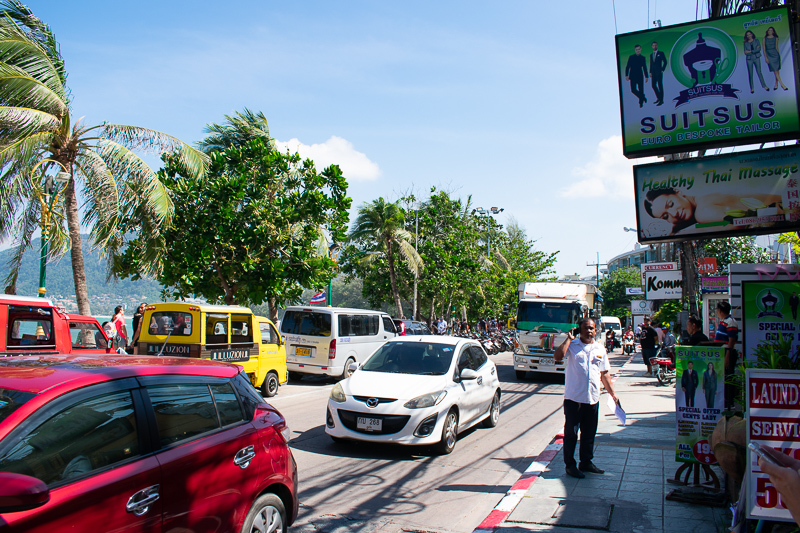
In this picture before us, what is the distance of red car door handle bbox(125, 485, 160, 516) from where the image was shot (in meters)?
3.07

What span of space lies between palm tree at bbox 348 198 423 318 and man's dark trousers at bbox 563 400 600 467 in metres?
24.7

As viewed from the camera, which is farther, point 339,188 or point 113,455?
point 339,188

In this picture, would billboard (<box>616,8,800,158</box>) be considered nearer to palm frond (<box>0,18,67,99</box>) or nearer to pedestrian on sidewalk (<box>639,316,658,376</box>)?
palm frond (<box>0,18,67,99</box>)

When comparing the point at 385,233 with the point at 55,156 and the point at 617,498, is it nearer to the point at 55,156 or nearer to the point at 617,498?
the point at 55,156

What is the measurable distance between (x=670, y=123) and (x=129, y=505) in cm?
717

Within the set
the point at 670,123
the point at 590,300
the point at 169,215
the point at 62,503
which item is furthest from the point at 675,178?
the point at 590,300

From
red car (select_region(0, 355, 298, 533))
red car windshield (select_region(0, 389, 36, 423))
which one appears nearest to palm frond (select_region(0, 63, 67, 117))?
red car (select_region(0, 355, 298, 533))

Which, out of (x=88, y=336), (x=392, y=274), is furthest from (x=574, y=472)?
(x=392, y=274)

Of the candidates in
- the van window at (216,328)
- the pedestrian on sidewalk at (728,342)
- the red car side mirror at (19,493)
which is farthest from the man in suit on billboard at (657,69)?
the van window at (216,328)

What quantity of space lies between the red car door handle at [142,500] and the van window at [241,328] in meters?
9.17

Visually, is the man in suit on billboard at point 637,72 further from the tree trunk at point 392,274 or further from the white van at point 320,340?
the tree trunk at point 392,274

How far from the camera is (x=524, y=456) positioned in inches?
334

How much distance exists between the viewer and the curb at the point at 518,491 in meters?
5.47

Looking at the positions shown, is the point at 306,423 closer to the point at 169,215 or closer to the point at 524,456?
the point at 524,456
